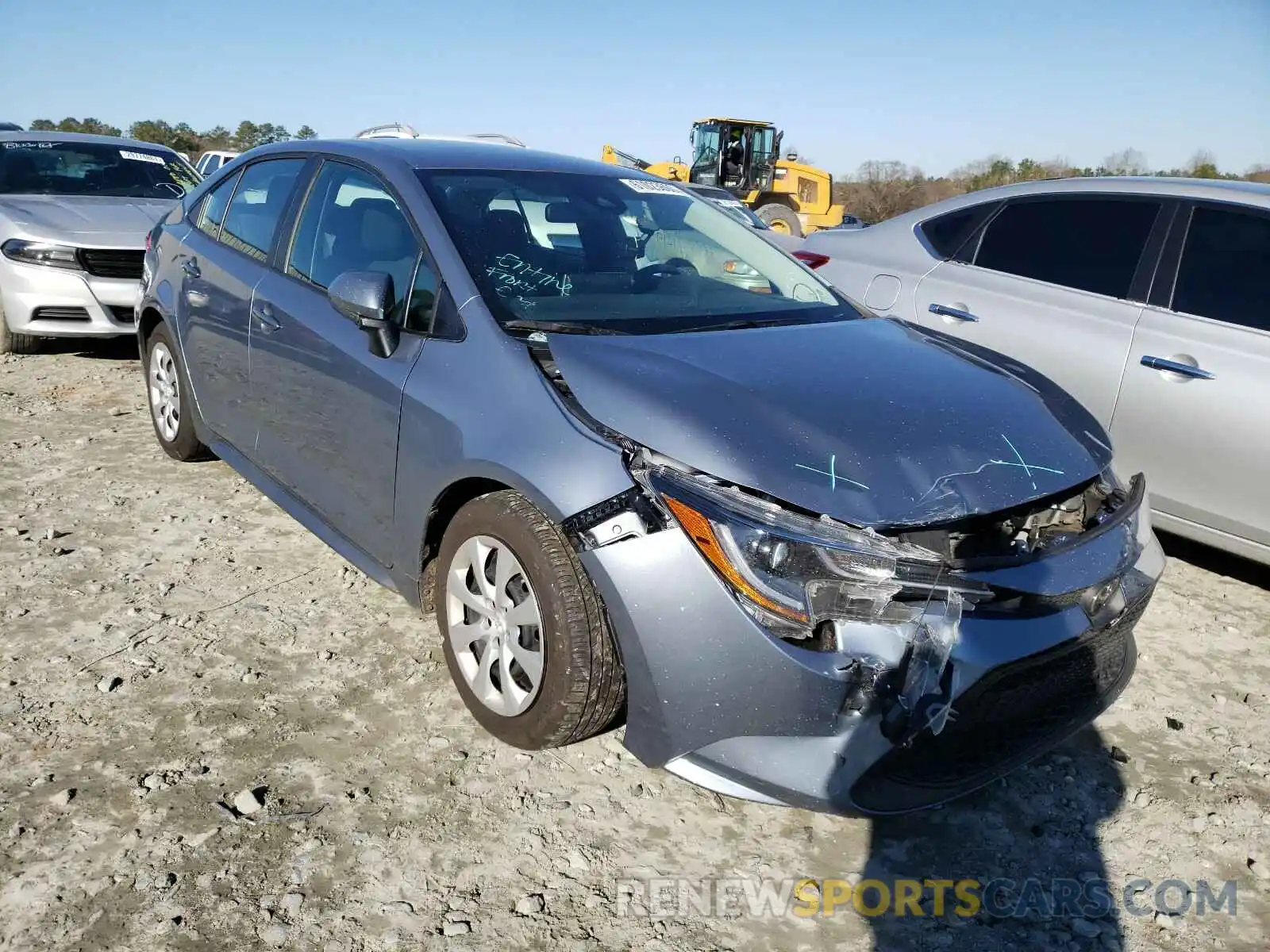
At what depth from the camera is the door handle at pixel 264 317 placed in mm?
3426

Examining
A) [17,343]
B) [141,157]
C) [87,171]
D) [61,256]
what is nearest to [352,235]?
[61,256]

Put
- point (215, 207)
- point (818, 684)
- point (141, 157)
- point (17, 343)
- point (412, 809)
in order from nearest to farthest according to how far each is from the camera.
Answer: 1. point (818, 684)
2. point (412, 809)
3. point (215, 207)
4. point (17, 343)
5. point (141, 157)

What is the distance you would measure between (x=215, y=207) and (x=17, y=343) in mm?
3768

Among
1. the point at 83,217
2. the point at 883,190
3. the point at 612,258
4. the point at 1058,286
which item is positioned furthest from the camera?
the point at 883,190

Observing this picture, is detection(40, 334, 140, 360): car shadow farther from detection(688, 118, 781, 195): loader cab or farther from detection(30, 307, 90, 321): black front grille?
detection(688, 118, 781, 195): loader cab

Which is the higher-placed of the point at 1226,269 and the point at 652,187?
the point at 652,187

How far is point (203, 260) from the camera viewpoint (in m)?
4.09

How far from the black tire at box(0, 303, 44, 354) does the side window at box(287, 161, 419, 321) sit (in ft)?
15.0

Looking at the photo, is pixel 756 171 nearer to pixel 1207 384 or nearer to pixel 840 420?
pixel 1207 384

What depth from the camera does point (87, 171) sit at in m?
7.57

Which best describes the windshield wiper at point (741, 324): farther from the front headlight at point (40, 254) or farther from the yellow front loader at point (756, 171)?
the yellow front loader at point (756, 171)

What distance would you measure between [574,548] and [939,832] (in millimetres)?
1220

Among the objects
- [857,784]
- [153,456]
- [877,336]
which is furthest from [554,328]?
[153,456]

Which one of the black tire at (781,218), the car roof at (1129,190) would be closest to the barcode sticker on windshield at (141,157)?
the car roof at (1129,190)
